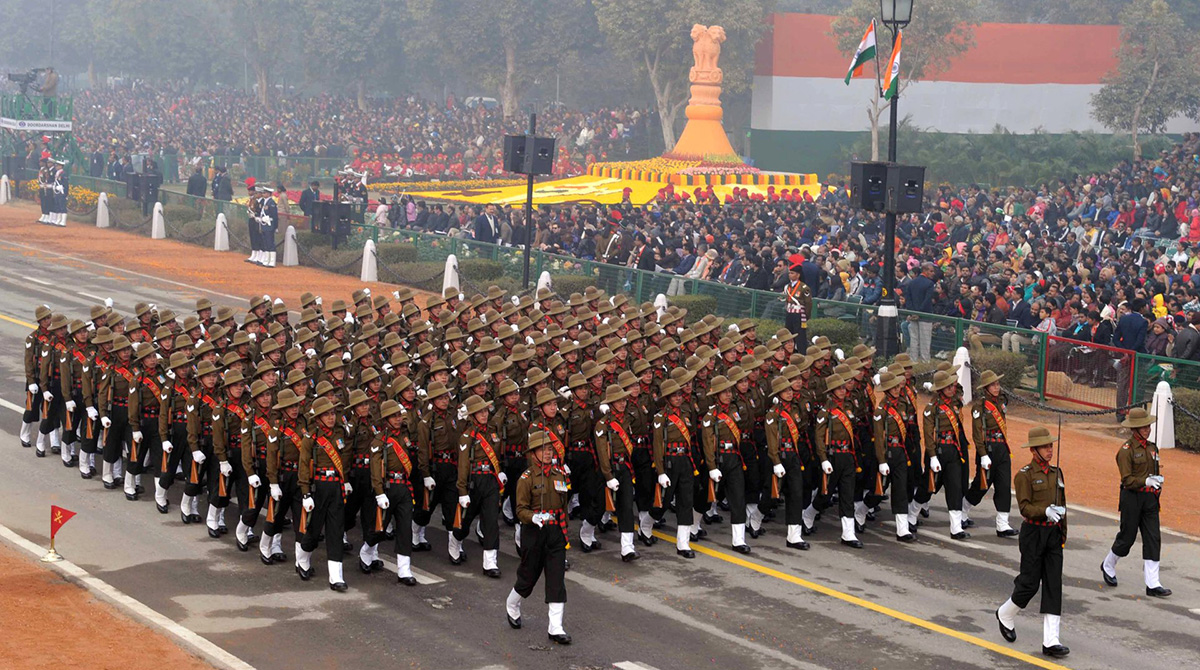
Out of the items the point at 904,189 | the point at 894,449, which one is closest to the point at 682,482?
the point at 894,449

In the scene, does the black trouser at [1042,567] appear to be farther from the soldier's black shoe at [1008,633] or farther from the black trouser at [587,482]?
the black trouser at [587,482]

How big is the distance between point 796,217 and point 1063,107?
1104 inches

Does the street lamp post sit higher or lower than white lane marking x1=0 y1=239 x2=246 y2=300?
higher

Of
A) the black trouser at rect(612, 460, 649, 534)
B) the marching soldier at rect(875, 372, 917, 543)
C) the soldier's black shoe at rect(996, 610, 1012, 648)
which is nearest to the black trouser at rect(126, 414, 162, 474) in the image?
the black trouser at rect(612, 460, 649, 534)

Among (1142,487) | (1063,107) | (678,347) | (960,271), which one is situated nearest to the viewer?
(1142,487)

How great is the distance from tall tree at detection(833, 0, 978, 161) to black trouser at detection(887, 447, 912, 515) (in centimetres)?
4256

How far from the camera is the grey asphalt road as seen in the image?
1270 centimetres

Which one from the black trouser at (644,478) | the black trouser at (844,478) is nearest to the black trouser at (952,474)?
the black trouser at (844,478)

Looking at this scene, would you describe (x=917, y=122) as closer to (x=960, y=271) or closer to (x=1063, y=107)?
(x=1063, y=107)

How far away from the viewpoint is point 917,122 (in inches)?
2525

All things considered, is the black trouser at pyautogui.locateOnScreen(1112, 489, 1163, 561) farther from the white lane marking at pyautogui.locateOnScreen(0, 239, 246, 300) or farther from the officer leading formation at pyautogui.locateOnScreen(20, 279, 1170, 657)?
the white lane marking at pyautogui.locateOnScreen(0, 239, 246, 300)

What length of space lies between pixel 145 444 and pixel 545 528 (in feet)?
20.7

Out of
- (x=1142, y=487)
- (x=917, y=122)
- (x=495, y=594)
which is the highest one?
(x=917, y=122)

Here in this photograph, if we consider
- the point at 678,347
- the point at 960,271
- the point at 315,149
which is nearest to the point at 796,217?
the point at 960,271
